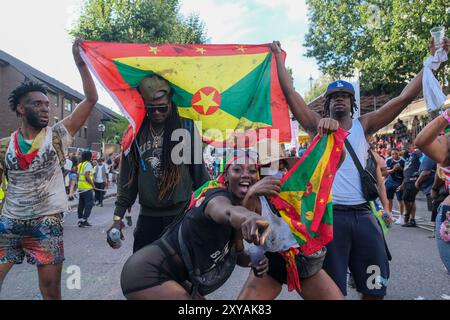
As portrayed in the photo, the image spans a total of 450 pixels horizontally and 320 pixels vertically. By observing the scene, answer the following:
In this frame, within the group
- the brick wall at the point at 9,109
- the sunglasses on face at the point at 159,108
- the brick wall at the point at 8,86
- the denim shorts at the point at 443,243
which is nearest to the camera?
the denim shorts at the point at 443,243

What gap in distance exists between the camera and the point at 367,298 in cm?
283

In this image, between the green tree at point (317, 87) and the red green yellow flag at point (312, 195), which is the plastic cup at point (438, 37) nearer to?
the red green yellow flag at point (312, 195)

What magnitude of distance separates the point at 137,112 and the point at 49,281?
146 cm

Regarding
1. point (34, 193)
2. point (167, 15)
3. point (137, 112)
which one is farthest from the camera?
point (167, 15)

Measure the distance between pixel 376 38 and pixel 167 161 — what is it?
15.1 metres

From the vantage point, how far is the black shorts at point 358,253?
2820 mm

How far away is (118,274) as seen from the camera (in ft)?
17.0

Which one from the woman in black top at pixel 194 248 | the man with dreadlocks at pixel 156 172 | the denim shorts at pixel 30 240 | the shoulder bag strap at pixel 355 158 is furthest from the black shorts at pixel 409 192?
the denim shorts at pixel 30 240

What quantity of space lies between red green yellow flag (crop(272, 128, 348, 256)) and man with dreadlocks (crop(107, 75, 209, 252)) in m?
0.97

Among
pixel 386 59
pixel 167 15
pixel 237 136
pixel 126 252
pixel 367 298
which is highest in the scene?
pixel 167 15

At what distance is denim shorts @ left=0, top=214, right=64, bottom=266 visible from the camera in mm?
3025

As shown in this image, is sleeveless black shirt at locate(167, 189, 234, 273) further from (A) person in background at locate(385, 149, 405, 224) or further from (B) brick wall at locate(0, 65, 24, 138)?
(B) brick wall at locate(0, 65, 24, 138)

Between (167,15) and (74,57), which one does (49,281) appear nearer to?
(74,57)
